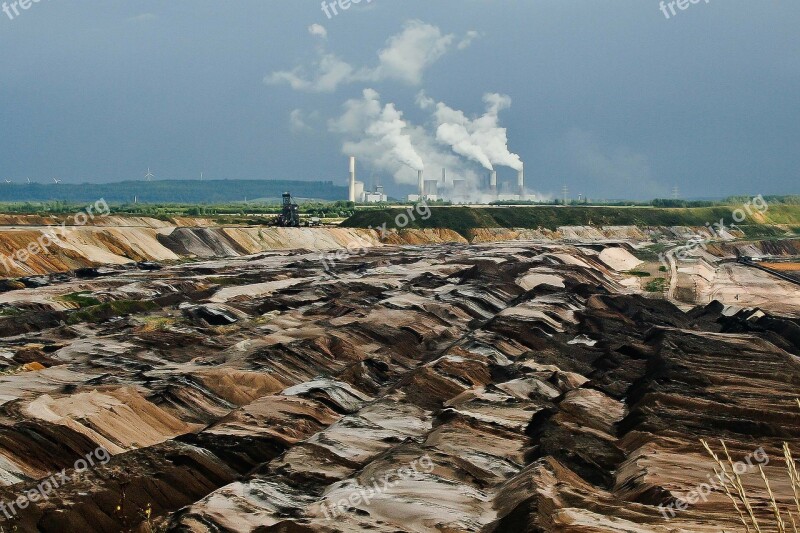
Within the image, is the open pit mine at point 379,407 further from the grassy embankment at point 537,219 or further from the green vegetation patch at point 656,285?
the grassy embankment at point 537,219

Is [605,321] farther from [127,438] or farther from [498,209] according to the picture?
[498,209]

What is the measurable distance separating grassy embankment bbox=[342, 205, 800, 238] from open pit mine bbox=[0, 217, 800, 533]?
84.5 metres

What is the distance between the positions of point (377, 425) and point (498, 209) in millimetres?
149232

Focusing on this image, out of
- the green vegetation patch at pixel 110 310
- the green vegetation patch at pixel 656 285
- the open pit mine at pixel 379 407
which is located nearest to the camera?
the open pit mine at pixel 379 407

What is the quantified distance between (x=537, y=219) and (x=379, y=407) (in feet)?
483

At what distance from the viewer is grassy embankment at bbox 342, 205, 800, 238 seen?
6166 inches

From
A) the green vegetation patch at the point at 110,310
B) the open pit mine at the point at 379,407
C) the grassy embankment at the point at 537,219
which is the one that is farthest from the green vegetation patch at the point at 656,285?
the grassy embankment at the point at 537,219

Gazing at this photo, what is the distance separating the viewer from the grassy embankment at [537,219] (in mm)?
156625

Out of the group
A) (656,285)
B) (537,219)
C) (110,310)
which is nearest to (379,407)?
(110,310)

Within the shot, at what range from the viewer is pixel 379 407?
34594 millimetres

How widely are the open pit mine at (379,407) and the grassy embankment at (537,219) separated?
8449 cm

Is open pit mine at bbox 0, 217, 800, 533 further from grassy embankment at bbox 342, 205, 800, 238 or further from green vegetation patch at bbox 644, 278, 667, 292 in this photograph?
grassy embankment at bbox 342, 205, 800, 238

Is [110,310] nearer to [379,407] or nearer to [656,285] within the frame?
[379,407]

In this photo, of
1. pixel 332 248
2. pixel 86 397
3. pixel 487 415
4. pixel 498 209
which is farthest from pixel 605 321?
pixel 498 209
